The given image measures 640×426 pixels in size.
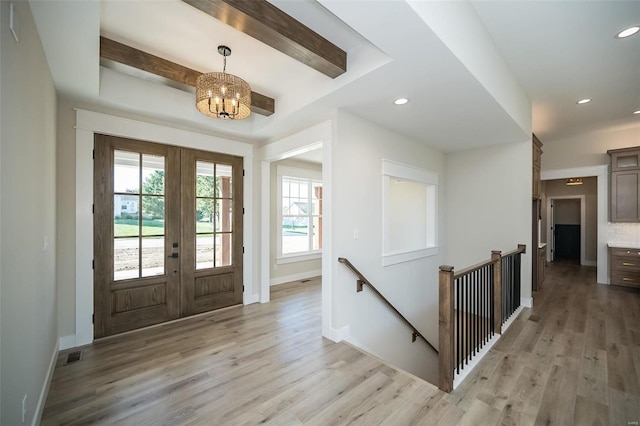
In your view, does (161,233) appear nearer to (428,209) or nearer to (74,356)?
(74,356)

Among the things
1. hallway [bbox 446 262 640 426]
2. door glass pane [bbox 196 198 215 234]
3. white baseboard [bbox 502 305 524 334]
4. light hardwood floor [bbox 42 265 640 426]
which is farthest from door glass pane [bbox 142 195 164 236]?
white baseboard [bbox 502 305 524 334]

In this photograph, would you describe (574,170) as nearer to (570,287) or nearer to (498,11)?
(570,287)

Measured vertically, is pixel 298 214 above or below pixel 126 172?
below

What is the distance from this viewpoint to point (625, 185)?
17.0 ft

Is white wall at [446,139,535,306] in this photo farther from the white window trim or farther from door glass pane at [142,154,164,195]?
door glass pane at [142,154,164,195]

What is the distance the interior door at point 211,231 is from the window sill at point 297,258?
60.7 inches

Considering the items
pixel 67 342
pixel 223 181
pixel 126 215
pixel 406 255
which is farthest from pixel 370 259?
pixel 67 342

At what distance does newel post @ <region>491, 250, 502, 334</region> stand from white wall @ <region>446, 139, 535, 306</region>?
4.44ft

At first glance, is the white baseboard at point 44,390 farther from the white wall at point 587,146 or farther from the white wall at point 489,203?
the white wall at point 587,146

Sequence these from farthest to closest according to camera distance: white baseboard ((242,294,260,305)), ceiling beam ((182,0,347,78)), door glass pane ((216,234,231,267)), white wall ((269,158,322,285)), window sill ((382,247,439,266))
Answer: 1. white wall ((269,158,322,285))
2. white baseboard ((242,294,260,305))
3. door glass pane ((216,234,231,267))
4. window sill ((382,247,439,266))
5. ceiling beam ((182,0,347,78))

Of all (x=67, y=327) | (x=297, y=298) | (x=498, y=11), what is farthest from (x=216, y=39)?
(x=297, y=298)

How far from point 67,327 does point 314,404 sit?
2.79 metres

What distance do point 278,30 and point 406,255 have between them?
3421 mm

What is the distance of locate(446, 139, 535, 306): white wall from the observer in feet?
14.1
